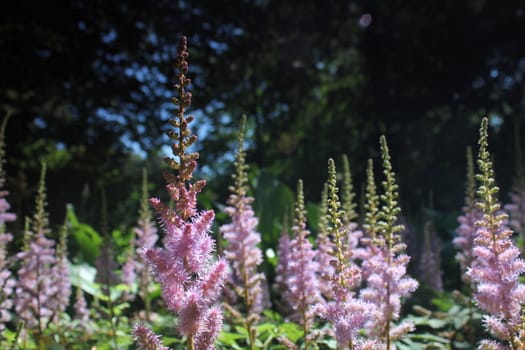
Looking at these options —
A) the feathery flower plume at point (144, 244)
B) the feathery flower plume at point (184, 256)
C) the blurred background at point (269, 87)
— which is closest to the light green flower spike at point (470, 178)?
the feathery flower plume at point (184, 256)

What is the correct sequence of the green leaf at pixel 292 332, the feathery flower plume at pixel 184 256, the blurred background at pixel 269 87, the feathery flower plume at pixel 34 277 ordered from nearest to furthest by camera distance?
the feathery flower plume at pixel 184 256
the green leaf at pixel 292 332
the feathery flower plume at pixel 34 277
the blurred background at pixel 269 87

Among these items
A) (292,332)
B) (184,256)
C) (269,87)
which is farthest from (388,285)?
(269,87)

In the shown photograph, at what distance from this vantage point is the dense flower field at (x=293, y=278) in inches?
73.0

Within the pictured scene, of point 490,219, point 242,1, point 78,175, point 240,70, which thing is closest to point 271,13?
point 242,1

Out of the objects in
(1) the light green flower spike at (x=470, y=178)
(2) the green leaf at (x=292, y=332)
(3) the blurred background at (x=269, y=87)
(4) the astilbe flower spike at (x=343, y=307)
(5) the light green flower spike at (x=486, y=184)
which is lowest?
(2) the green leaf at (x=292, y=332)

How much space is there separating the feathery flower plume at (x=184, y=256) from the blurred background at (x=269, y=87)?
9080 mm

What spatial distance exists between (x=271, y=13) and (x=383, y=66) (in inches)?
155

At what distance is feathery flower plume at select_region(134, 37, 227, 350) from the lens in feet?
5.91

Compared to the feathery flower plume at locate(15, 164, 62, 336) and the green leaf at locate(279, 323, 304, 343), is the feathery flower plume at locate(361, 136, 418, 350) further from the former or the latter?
the feathery flower plume at locate(15, 164, 62, 336)

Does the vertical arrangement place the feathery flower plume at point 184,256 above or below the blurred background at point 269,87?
below

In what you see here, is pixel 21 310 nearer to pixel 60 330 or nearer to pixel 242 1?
pixel 60 330

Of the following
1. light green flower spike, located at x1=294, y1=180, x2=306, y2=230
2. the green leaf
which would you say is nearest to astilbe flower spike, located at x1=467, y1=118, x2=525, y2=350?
light green flower spike, located at x1=294, y1=180, x2=306, y2=230

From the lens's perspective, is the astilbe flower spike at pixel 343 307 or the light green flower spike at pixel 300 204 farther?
the light green flower spike at pixel 300 204

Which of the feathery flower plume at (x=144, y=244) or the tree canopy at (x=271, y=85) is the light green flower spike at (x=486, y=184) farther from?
the tree canopy at (x=271, y=85)
